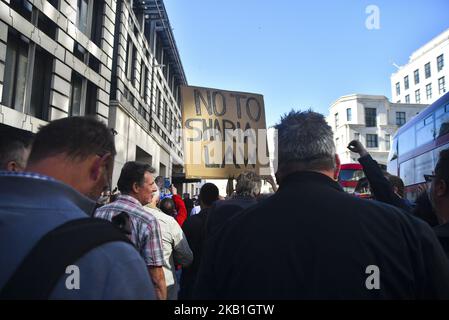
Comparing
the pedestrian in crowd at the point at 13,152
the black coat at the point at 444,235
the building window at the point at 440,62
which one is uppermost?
the building window at the point at 440,62

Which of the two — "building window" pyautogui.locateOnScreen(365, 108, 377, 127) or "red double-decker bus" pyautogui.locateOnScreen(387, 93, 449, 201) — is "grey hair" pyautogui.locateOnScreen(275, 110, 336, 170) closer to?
"red double-decker bus" pyautogui.locateOnScreen(387, 93, 449, 201)

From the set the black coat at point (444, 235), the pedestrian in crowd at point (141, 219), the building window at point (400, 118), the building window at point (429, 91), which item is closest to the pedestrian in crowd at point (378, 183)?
the black coat at point (444, 235)

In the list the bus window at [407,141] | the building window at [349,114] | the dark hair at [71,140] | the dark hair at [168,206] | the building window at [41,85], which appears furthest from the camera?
the building window at [349,114]

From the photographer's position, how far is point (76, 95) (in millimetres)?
14641

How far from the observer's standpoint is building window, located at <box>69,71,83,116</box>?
1440 centimetres

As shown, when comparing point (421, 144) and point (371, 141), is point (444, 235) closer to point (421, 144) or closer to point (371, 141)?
point (421, 144)

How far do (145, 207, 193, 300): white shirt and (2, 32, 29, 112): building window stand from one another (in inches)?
343

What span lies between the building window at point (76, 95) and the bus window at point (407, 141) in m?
12.3

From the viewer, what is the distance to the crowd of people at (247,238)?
1.07m

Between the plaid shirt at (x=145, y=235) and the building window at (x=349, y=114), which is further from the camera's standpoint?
the building window at (x=349, y=114)

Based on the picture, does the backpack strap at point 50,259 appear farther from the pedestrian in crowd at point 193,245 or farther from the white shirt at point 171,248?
the pedestrian in crowd at point 193,245

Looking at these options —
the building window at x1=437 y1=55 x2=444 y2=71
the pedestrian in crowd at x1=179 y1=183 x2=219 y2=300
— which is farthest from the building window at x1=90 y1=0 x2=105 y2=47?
the building window at x1=437 y1=55 x2=444 y2=71

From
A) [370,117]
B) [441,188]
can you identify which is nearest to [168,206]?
[441,188]
